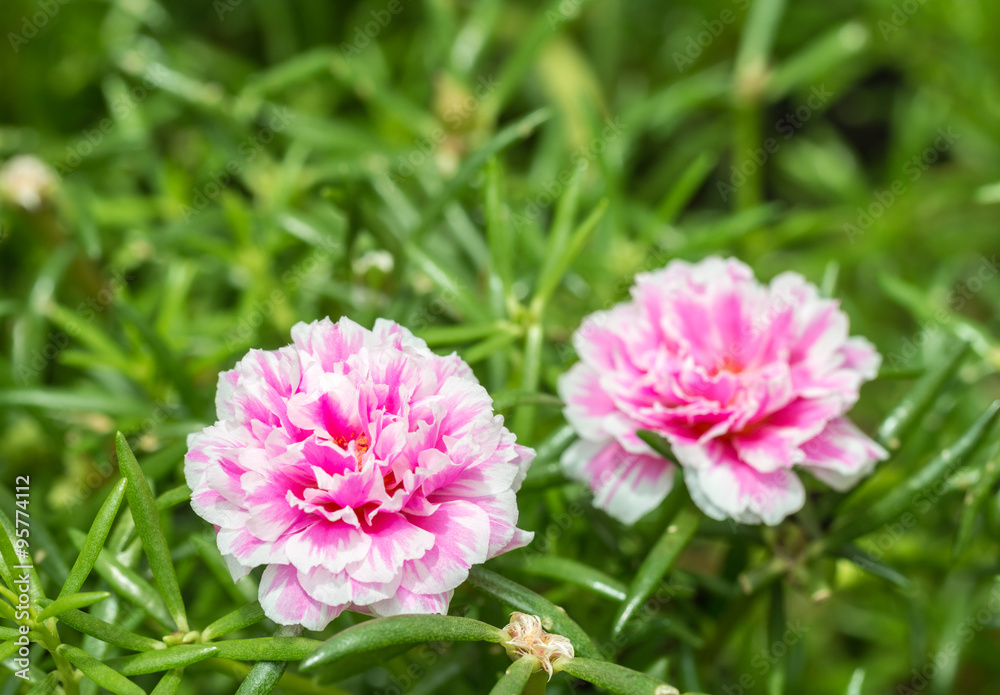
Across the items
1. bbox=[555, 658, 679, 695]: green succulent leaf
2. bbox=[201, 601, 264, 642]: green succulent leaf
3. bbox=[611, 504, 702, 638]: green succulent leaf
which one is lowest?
bbox=[201, 601, 264, 642]: green succulent leaf
